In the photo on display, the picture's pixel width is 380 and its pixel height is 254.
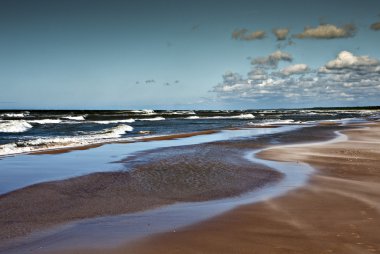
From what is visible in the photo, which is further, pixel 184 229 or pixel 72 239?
→ pixel 184 229

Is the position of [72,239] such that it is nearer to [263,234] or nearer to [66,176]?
[263,234]

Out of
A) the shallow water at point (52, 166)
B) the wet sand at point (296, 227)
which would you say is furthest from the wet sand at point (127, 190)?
the wet sand at point (296, 227)

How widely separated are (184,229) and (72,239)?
154 cm

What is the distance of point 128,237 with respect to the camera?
16.0 feet

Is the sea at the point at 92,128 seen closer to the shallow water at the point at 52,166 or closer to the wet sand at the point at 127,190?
the shallow water at the point at 52,166

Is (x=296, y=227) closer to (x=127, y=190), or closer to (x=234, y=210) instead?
(x=234, y=210)

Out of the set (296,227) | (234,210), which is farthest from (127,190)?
(296,227)

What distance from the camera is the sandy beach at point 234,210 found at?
459 cm

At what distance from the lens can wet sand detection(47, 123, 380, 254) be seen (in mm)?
4449

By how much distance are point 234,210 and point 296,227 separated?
1.28 metres

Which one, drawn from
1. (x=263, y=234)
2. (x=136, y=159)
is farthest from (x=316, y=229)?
(x=136, y=159)

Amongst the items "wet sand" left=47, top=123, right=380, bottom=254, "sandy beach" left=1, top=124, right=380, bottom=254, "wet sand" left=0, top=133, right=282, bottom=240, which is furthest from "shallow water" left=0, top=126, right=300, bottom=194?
"wet sand" left=47, top=123, right=380, bottom=254

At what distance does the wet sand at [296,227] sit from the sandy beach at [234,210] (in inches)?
0.5

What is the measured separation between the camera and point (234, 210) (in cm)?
622
